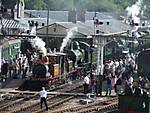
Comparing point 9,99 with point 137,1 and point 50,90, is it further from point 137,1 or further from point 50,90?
point 137,1

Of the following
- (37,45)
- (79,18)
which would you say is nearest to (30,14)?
(79,18)

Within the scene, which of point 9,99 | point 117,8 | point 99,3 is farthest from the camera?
point 117,8

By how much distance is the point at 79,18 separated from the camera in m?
53.6

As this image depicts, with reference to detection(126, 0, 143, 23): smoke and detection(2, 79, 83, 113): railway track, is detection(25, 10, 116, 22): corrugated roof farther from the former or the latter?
detection(2, 79, 83, 113): railway track

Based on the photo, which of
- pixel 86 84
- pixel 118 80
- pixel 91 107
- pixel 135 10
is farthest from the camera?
pixel 135 10

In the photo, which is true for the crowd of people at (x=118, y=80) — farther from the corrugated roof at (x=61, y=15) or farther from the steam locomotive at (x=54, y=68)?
the corrugated roof at (x=61, y=15)

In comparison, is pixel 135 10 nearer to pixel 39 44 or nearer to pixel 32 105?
pixel 39 44

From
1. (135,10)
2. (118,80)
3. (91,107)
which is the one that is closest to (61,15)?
(135,10)

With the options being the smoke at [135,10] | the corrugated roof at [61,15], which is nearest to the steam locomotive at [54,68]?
the corrugated roof at [61,15]

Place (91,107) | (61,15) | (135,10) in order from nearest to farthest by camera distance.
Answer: (91,107), (61,15), (135,10)

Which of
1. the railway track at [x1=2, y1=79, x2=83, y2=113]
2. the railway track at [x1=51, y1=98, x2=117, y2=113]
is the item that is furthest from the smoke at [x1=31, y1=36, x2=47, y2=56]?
the railway track at [x1=51, y1=98, x2=117, y2=113]

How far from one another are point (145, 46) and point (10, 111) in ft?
82.6

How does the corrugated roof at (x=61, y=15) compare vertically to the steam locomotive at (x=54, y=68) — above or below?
above

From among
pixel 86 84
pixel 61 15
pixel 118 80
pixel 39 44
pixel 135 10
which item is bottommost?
pixel 86 84
